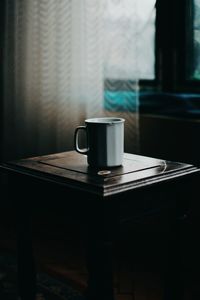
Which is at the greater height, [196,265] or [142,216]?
[142,216]

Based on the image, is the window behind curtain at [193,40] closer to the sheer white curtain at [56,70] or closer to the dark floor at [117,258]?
the sheer white curtain at [56,70]

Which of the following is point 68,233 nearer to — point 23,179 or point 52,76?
point 52,76

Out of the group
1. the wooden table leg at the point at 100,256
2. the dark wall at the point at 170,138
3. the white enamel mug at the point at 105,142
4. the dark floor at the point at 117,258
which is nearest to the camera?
the wooden table leg at the point at 100,256

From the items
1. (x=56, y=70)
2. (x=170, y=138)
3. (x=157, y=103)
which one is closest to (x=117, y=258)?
(x=170, y=138)

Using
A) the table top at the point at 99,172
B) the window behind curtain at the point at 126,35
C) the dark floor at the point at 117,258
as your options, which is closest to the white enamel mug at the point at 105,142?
the table top at the point at 99,172

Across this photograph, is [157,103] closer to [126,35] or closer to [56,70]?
[126,35]

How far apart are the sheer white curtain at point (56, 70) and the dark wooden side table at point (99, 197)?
0.60 meters

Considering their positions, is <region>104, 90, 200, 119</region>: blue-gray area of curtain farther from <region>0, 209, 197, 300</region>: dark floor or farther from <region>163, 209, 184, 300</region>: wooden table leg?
<region>163, 209, 184, 300</region>: wooden table leg

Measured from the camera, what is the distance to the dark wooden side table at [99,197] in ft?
3.28

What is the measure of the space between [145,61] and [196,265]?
0.75m

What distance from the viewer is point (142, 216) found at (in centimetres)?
106

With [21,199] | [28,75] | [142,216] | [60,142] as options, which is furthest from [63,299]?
[28,75]

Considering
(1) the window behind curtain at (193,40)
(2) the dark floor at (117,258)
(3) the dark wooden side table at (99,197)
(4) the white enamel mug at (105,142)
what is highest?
(1) the window behind curtain at (193,40)

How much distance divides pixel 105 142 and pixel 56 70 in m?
0.86
